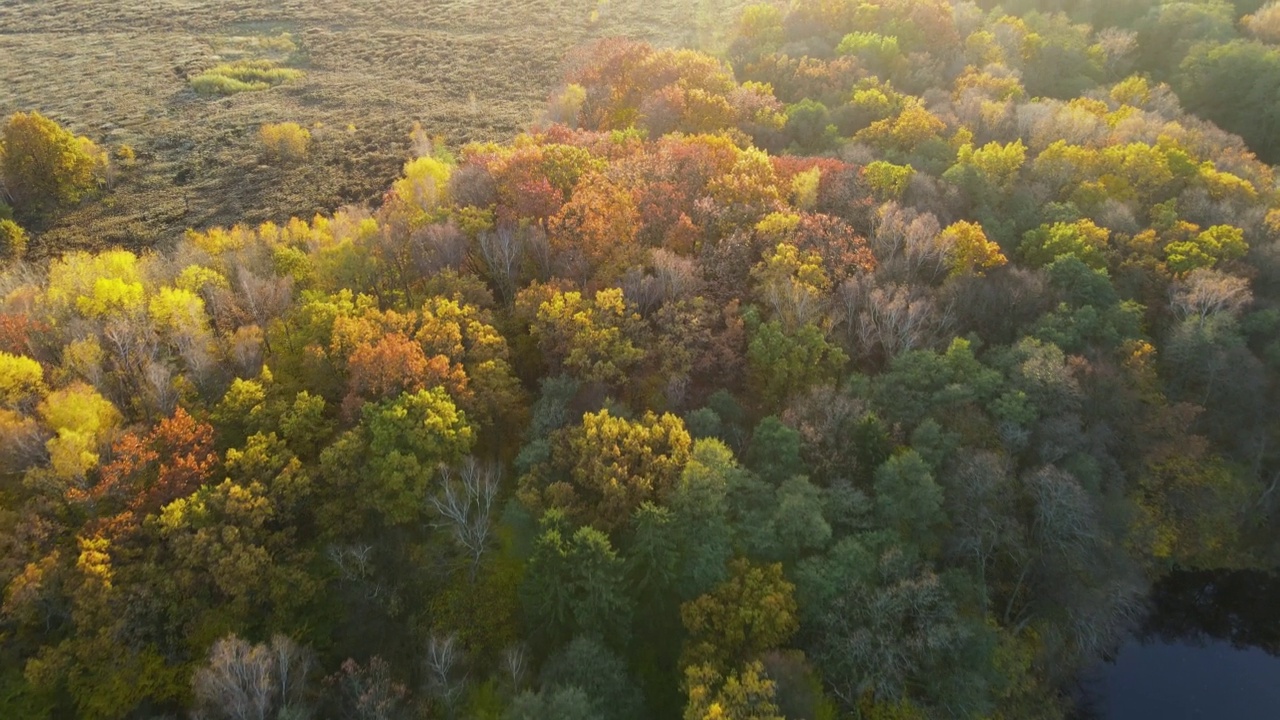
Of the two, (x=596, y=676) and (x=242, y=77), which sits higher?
(x=242, y=77)

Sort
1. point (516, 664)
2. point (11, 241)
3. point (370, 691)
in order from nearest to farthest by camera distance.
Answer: point (370, 691)
point (516, 664)
point (11, 241)

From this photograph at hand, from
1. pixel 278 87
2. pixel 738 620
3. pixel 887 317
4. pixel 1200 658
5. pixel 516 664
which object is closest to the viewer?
pixel 516 664

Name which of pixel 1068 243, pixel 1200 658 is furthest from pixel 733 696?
pixel 1068 243

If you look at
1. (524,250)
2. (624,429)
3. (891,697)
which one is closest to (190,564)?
(624,429)

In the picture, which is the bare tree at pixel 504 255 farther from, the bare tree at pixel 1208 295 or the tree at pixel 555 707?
the bare tree at pixel 1208 295

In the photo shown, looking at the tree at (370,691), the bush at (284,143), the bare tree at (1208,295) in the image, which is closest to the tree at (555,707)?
the tree at (370,691)

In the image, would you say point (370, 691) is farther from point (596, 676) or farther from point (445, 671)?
point (596, 676)

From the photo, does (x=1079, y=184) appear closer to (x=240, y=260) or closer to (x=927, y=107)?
(x=927, y=107)
